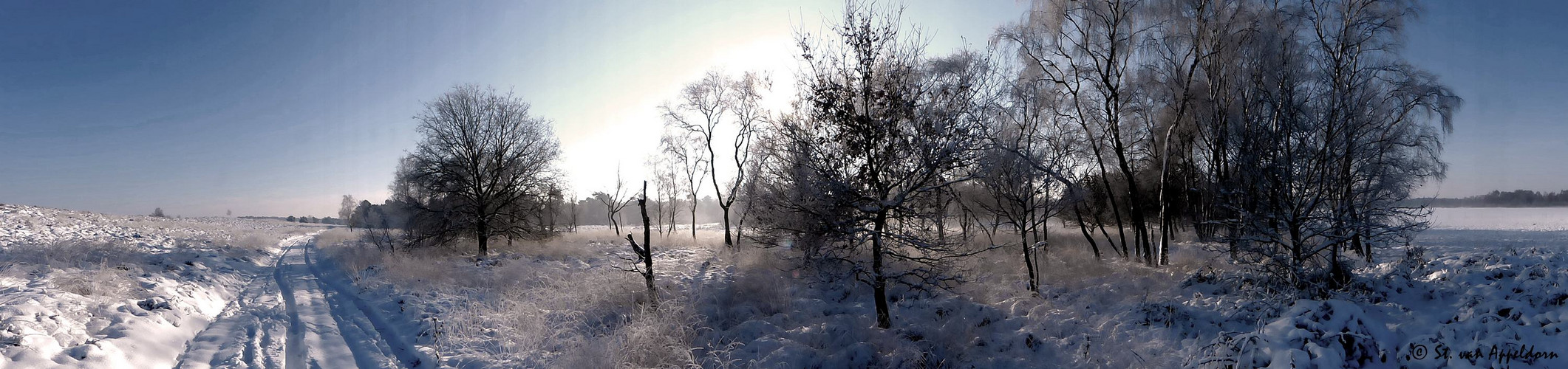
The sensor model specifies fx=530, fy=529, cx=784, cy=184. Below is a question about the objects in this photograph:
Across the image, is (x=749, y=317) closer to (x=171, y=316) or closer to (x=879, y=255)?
(x=879, y=255)

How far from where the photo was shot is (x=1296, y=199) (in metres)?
8.36

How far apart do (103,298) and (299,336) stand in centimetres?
280

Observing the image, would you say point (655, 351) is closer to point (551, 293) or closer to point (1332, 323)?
point (551, 293)

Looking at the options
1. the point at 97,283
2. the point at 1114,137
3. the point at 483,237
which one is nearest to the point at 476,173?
the point at 483,237

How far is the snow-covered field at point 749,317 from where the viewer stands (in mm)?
6039

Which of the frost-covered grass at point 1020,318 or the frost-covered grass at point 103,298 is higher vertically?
the frost-covered grass at point 103,298

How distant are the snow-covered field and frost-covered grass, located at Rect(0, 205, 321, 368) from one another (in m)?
0.04

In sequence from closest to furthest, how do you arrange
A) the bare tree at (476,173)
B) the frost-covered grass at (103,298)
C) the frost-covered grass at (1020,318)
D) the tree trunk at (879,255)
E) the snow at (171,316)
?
the frost-covered grass at (103,298), the snow at (171,316), the frost-covered grass at (1020,318), the tree trunk at (879,255), the bare tree at (476,173)

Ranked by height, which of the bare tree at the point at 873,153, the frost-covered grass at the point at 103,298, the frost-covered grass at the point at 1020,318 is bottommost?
the frost-covered grass at the point at 1020,318

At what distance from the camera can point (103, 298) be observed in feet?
23.6

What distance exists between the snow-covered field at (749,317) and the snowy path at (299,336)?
4 cm

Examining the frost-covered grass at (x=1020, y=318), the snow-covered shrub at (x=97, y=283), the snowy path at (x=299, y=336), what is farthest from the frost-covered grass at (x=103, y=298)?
the frost-covered grass at (x=1020, y=318)

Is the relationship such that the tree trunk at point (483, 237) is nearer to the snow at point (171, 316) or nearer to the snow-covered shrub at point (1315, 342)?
the snow at point (171, 316)

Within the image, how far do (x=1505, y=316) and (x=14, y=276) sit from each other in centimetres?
2104
